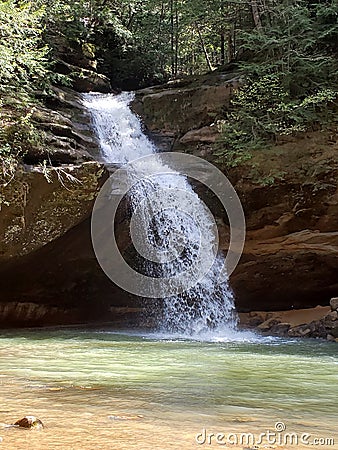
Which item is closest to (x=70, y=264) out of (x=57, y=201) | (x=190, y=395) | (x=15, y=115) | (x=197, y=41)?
(x=57, y=201)

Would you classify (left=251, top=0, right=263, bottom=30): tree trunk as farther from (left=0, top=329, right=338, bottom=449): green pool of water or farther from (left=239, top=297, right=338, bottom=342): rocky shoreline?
(left=0, top=329, right=338, bottom=449): green pool of water

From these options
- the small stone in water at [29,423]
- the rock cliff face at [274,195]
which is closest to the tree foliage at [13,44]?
the rock cliff face at [274,195]

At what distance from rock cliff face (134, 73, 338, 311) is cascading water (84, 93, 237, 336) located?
717 millimetres

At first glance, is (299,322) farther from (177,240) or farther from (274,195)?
(177,240)

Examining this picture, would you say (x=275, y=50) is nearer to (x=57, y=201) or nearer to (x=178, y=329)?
(x=57, y=201)

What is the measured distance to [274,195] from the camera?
38.3 feet

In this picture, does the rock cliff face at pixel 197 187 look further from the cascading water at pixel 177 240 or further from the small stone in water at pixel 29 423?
the small stone in water at pixel 29 423

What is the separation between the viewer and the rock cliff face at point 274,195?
11242mm

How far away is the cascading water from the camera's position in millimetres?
12188

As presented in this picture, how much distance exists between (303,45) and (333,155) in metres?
3.07

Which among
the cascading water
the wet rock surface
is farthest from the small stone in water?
the cascading water

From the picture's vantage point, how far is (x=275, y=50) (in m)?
12.7

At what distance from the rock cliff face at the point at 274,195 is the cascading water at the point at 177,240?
0.72 m

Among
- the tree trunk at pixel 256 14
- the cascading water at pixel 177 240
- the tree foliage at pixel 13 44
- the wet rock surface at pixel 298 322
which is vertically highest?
the tree trunk at pixel 256 14
